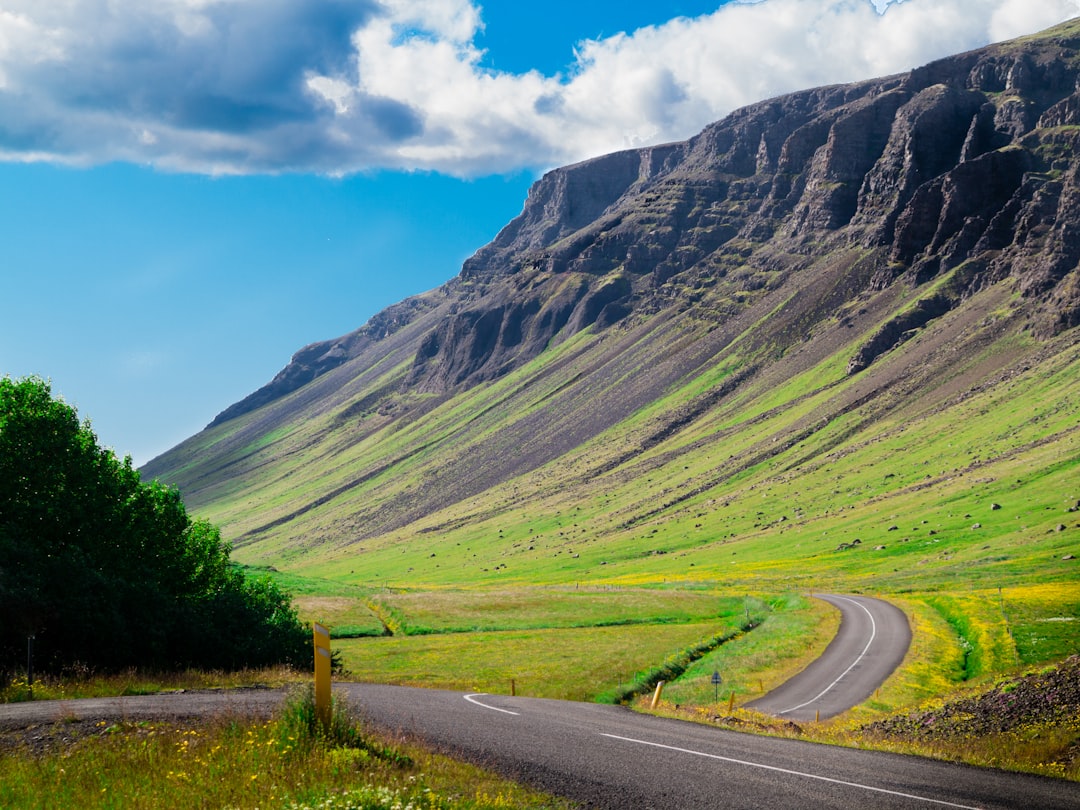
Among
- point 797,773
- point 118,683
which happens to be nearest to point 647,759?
point 797,773

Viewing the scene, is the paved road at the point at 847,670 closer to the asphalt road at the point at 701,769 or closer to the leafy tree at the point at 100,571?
the asphalt road at the point at 701,769

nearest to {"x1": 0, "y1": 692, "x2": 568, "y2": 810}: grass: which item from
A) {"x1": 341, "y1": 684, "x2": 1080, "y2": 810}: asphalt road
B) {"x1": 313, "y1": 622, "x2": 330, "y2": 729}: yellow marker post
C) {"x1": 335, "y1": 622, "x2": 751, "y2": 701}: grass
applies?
{"x1": 313, "y1": 622, "x2": 330, "y2": 729}: yellow marker post

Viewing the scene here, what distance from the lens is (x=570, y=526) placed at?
198 metres

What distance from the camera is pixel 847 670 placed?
50.6 metres

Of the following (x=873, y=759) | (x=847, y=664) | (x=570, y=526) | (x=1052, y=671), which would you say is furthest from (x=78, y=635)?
(x=570, y=526)

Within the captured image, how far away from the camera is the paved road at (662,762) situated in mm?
13047

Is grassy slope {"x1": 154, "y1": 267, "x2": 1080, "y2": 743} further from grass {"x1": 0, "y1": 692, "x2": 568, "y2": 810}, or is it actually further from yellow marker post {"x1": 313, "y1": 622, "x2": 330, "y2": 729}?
yellow marker post {"x1": 313, "y1": 622, "x2": 330, "y2": 729}

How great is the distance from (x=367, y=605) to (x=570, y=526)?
10726 cm

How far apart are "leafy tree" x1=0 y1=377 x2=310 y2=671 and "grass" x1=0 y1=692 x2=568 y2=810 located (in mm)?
14662

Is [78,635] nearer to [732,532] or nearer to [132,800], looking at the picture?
[132,800]

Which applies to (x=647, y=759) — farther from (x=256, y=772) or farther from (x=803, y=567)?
(x=803, y=567)

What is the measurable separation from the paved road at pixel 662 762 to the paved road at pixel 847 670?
21867 mm

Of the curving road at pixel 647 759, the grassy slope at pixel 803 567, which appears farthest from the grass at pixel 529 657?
the curving road at pixel 647 759

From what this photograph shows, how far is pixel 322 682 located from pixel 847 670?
→ 43372mm
